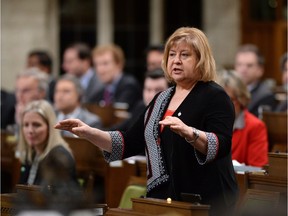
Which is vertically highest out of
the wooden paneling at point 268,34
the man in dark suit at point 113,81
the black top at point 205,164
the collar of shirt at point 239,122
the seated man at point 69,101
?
the wooden paneling at point 268,34

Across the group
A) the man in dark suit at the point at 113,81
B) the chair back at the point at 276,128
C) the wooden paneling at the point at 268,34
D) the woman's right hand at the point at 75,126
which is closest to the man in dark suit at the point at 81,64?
the man in dark suit at the point at 113,81

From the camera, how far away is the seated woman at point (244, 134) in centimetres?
607

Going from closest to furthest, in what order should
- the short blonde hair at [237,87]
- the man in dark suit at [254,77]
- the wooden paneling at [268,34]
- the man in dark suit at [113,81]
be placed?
the short blonde hair at [237,87] < the man in dark suit at [254,77] < the man in dark suit at [113,81] < the wooden paneling at [268,34]

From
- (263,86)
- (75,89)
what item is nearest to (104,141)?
(75,89)

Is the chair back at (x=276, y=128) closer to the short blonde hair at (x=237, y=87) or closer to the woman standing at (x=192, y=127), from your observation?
the short blonde hair at (x=237, y=87)

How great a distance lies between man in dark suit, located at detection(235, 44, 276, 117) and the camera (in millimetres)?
8323

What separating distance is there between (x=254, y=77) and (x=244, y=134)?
2.81 meters

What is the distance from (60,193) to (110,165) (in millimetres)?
4108

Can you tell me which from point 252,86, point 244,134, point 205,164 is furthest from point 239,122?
point 252,86

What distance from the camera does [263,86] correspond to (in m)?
8.60

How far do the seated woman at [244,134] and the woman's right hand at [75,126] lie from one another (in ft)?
7.04

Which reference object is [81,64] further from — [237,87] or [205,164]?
[205,164]

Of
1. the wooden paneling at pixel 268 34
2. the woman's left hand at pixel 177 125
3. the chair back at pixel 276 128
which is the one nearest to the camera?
the woman's left hand at pixel 177 125

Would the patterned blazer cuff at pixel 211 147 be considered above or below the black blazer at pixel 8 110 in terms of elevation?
below
